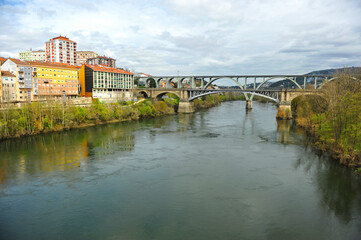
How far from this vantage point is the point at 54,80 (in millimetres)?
39000

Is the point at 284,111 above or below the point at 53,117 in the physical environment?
above

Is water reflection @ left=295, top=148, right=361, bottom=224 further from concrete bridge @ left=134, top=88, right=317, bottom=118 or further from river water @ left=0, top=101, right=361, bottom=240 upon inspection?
concrete bridge @ left=134, top=88, right=317, bottom=118

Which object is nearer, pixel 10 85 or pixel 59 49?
pixel 10 85

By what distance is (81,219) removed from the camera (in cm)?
981

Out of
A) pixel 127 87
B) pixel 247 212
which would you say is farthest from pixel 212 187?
pixel 127 87

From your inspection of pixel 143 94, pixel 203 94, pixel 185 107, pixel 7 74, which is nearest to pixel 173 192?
pixel 7 74

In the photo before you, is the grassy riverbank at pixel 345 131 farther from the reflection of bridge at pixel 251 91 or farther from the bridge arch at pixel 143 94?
the bridge arch at pixel 143 94

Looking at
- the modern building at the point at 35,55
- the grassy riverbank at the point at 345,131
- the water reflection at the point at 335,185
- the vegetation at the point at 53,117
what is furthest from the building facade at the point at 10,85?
the modern building at the point at 35,55

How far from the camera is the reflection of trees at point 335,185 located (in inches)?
423

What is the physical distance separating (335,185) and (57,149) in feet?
60.9

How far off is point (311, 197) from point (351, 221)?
208cm

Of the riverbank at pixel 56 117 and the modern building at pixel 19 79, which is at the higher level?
the modern building at pixel 19 79

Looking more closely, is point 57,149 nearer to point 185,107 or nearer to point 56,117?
point 56,117

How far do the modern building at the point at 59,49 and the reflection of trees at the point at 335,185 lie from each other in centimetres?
7515
